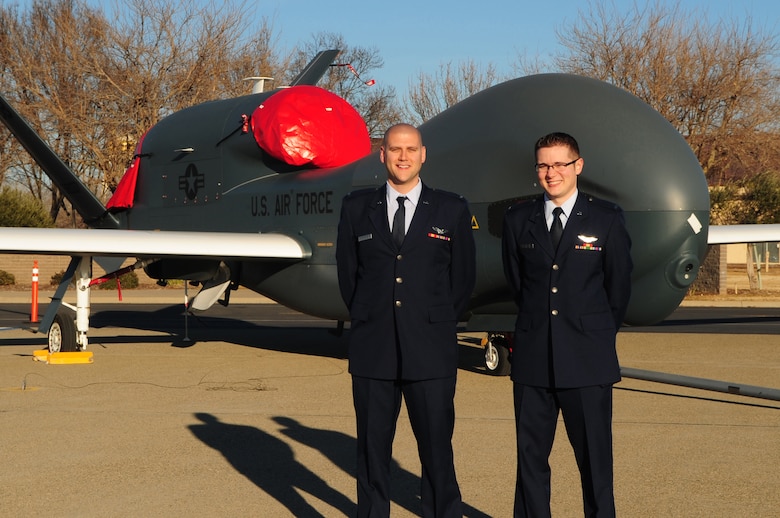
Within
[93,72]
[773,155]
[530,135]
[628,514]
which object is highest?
[93,72]

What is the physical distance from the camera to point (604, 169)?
8836mm

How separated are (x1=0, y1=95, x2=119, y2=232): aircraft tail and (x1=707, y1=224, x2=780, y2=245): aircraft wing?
813cm

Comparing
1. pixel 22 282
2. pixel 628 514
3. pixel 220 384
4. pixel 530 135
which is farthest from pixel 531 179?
pixel 22 282

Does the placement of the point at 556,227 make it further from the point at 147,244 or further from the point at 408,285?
the point at 147,244

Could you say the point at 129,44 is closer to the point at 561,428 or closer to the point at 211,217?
the point at 211,217

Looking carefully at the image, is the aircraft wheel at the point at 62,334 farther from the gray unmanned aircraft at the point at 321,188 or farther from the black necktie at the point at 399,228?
the black necktie at the point at 399,228

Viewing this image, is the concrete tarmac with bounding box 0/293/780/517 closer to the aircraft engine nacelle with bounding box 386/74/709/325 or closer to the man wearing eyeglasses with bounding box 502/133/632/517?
A: the man wearing eyeglasses with bounding box 502/133/632/517

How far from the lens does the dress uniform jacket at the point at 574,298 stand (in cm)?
458

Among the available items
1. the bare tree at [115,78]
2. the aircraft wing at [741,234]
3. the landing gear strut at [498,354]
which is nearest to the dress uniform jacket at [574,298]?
the landing gear strut at [498,354]

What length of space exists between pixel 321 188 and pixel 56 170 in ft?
14.6

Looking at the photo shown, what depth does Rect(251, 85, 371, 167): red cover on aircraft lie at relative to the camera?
12.8 m

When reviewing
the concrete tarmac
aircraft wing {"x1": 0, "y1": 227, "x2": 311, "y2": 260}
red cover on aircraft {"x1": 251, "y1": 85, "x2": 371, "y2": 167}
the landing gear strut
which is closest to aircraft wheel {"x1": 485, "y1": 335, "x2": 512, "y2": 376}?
the landing gear strut

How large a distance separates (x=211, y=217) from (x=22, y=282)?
73.4 ft

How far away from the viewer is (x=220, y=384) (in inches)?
415
